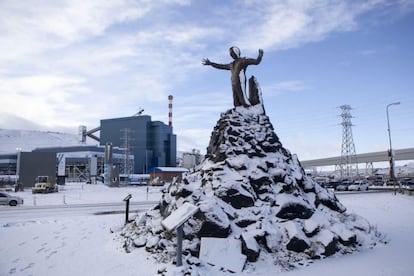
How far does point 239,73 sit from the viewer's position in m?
14.7

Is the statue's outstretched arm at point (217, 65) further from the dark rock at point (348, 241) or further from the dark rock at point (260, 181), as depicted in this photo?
the dark rock at point (348, 241)

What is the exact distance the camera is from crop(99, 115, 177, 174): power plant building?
3917 inches

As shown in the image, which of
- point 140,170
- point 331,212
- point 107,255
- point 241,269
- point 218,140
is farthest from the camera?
point 140,170

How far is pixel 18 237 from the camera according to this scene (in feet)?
40.6

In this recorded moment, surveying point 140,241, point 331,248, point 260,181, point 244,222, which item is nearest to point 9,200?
point 140,241

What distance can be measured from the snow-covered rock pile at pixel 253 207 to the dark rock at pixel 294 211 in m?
0.02

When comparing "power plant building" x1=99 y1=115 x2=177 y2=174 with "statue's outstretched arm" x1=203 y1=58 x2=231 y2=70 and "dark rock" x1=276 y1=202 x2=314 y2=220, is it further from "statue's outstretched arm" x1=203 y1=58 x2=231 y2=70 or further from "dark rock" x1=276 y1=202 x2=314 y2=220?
"dark rock" x1=276 y1=202 x2=314 y2=220

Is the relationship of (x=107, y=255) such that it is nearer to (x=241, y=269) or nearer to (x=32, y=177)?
(x=241, y=269)

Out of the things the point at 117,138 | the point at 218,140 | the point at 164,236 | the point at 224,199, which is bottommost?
the point at 164,236

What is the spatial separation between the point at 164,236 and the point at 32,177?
4544 cm

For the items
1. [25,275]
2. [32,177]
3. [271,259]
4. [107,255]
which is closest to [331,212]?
[271,259]

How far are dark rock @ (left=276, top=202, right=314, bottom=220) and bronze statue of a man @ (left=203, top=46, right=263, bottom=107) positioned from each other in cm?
537

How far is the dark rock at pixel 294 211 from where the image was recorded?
10.6 metres

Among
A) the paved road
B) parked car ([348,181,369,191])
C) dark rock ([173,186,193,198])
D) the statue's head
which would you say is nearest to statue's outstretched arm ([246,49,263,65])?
the statue's head
